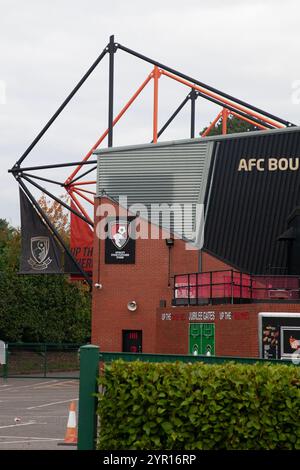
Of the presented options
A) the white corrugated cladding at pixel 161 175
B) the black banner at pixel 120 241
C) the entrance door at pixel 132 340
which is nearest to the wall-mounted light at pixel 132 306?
the entrance door at pixel 132 340

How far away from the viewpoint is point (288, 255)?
37750 mm

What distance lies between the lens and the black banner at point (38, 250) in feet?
143

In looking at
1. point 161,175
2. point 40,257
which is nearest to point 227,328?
point 161,175

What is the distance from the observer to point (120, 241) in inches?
1634

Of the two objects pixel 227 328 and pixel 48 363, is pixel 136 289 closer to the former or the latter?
pixel 227 328

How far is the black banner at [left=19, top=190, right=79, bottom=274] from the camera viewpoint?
143ft

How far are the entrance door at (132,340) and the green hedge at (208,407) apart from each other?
29.8 m

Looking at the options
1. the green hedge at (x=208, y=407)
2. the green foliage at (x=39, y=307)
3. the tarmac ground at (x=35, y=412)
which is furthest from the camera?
the green foliage at (x=39, y=307)

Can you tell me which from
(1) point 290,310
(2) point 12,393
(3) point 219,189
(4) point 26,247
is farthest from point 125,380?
(4) point 26,247

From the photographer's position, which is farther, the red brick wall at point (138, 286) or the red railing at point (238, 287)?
the red brick wall at point (138, 286)

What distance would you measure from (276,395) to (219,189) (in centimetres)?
2944

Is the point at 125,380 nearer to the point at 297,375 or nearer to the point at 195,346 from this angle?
the point at 297,375

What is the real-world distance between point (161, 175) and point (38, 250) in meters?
7.58

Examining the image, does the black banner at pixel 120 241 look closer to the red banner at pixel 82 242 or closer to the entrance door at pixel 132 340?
the red banner at pixel 82 242
